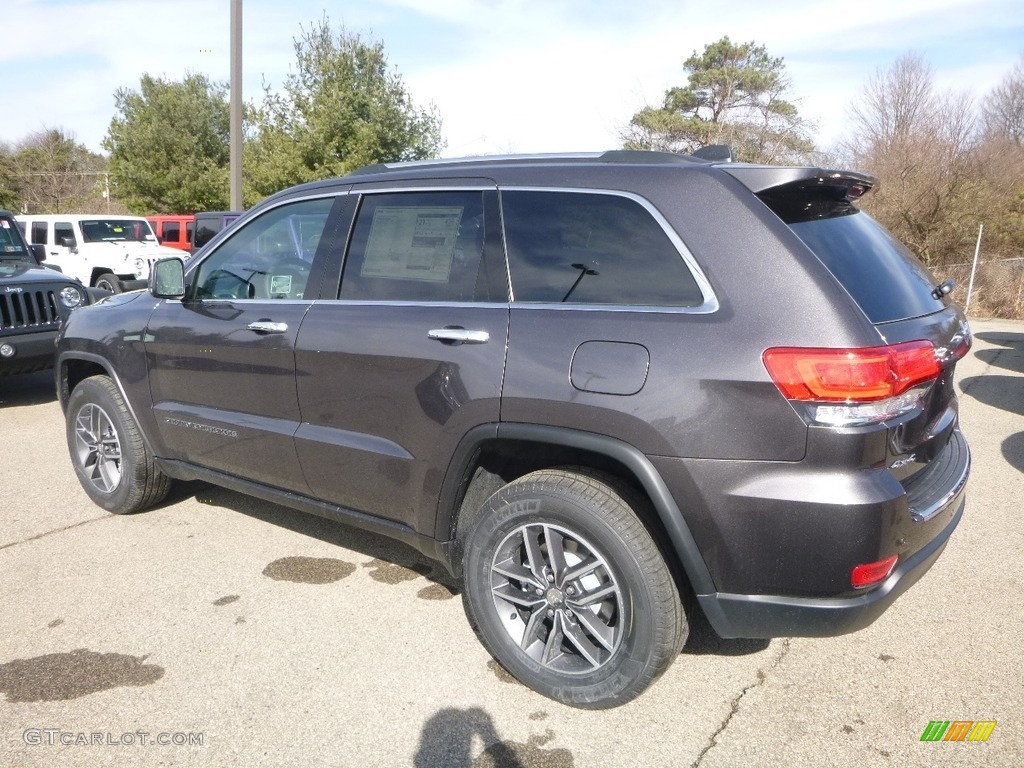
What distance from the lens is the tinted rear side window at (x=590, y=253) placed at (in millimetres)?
2662

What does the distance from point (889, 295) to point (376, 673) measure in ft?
7.44

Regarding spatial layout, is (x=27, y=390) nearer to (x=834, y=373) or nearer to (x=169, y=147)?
(x=834, y=373)

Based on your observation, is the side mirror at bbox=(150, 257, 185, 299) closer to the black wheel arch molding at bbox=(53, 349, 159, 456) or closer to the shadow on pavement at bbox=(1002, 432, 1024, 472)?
the black wheel arch molding at bbox=(53, 349, 159, 456)

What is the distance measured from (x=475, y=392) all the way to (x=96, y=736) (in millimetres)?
1703

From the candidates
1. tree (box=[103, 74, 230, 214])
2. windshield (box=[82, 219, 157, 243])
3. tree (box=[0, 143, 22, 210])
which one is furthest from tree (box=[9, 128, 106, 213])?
windshield (box=[82, 219, 157, 243])

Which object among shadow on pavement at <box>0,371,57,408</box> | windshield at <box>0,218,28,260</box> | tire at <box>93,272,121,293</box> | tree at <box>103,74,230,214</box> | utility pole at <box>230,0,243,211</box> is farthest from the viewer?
tree at <box>103,74,230,214</box>

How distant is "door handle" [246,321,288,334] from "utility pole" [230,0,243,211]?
39.4 ft

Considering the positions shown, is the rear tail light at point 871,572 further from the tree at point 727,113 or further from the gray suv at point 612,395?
the tree at point 727,113

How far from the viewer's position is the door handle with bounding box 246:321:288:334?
11.7 feet

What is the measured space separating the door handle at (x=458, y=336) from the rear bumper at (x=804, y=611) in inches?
44.6

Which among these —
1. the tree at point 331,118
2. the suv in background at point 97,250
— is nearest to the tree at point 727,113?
the tree at point 331,118

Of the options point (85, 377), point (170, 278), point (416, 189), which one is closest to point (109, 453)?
point (85, 377)

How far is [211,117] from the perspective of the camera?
99.9 ft

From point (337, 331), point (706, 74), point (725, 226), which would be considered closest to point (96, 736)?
point (337, 331)
